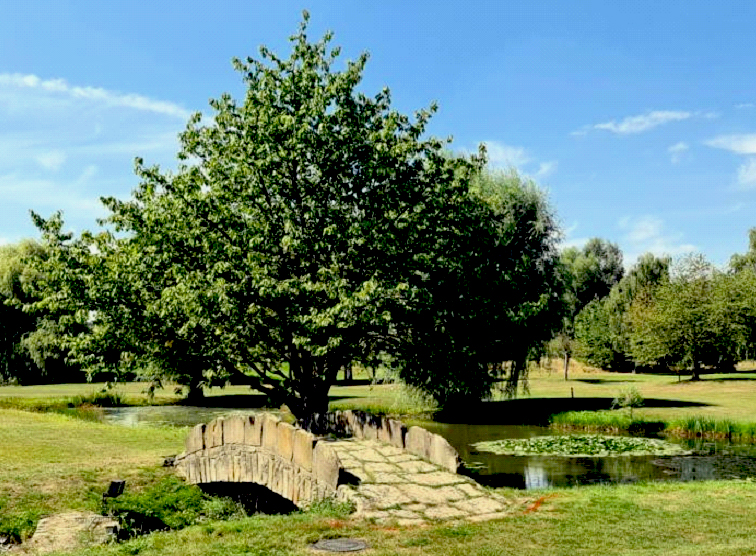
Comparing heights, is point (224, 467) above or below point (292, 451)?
below

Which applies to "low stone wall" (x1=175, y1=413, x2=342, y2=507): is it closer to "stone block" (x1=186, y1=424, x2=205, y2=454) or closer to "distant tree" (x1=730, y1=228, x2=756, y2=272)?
"stone block" (x1=186, y1=424, x2=205, y2=454)

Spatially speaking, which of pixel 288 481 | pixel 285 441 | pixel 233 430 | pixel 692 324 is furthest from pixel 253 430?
pixel 692 324

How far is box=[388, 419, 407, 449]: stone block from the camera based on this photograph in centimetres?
1700

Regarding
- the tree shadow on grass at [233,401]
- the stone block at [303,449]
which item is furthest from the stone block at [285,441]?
the tree shadow on grass at [233,401]

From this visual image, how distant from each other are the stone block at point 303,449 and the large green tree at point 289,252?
155 inches

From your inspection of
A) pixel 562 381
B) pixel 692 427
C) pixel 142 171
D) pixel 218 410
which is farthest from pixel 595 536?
pixel 562 381

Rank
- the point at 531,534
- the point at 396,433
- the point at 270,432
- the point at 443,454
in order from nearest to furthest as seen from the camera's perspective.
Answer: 1. the point at 531,534
2. the point at 443,454
3. the point at 270,432
4. the point at 396,433

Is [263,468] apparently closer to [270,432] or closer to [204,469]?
[270,432]

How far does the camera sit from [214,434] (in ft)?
63.9

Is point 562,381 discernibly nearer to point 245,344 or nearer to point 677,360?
point 677,360

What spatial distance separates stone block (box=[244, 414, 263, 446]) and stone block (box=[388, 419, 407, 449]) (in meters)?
3.07

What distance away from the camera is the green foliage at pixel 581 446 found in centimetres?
2931

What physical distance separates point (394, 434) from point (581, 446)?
1610 cm

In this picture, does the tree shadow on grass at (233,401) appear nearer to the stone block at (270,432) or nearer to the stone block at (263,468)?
the stone block at (263,468)
